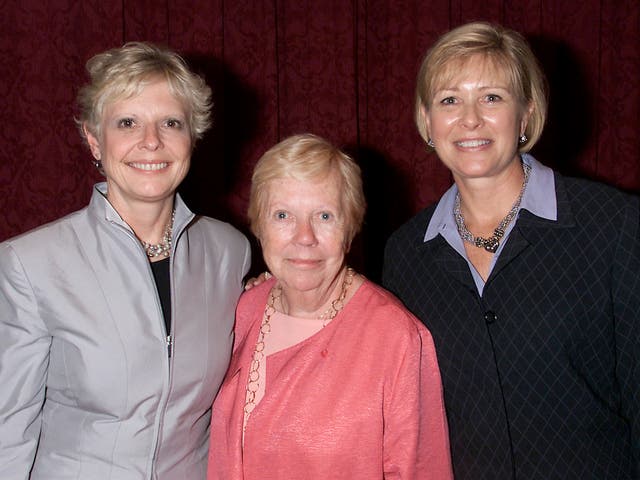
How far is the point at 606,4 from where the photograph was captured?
4.34 metres

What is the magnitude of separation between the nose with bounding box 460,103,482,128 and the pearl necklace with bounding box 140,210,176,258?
90 centimetres

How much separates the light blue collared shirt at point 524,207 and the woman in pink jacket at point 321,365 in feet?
0.82

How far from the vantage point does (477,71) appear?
1846mm

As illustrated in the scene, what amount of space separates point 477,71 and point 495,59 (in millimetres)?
60

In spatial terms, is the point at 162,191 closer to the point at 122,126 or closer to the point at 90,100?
the point at 122,126

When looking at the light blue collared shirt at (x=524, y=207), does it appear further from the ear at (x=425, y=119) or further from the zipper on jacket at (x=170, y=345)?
the zipper on jacket at (x=170, y=345)

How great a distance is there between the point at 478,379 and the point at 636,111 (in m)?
3.33

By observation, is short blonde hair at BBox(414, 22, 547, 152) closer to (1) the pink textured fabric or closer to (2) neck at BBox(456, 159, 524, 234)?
(2) neck at BBox(456, 159, 524, 234)

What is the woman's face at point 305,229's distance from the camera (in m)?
1.80

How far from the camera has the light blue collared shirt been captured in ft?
5.87

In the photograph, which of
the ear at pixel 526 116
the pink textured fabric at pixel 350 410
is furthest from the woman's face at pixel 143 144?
the ear at pixel 526 116

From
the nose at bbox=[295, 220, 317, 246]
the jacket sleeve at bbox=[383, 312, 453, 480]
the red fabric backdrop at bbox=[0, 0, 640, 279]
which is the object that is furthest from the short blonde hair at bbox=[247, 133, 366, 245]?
the red fabric backdrop at bbox=[0, 0, 640, 279]

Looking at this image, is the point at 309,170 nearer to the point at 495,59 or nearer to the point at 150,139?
the point at 150,139

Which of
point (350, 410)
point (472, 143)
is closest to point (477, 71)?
point (472, 143)
